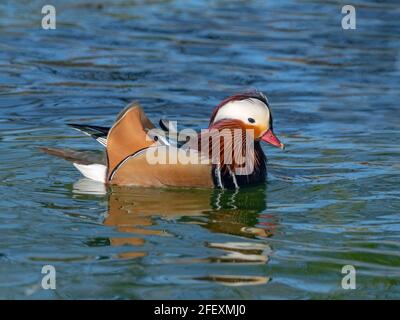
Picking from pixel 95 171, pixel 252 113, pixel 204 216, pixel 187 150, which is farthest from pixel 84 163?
pixel 252 113

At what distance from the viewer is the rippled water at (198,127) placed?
752 centimetres

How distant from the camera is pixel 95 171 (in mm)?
9531

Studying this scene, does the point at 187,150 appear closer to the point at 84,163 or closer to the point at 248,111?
the point at 248,111

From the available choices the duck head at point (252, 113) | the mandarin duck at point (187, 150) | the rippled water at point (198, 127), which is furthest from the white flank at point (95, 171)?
the duck head at point (252, 113)

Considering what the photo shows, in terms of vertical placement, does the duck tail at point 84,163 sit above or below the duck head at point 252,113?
below

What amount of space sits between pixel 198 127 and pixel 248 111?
8.59ft

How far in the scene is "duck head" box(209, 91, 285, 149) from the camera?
371 inches

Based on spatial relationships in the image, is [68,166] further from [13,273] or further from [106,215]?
[13,273]

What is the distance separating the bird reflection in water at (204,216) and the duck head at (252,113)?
46cm

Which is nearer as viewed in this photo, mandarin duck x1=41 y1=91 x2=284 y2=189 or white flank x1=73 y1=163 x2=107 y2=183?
mandarin duck x1=41 y1=91 x2=284 y2=189

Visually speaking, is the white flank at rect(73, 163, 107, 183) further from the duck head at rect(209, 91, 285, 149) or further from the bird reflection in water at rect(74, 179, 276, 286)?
the duck head at rect(209, 91, 285, 149)

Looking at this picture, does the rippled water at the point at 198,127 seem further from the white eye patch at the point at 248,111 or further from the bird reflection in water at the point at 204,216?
the white eye patch at the point at 248,111

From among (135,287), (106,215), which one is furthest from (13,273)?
(106,215)

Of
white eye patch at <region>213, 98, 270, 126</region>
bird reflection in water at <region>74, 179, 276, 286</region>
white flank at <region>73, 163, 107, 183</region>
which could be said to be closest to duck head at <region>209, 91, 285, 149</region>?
white eye patch at <region>213, 98, 270, 126</region>
